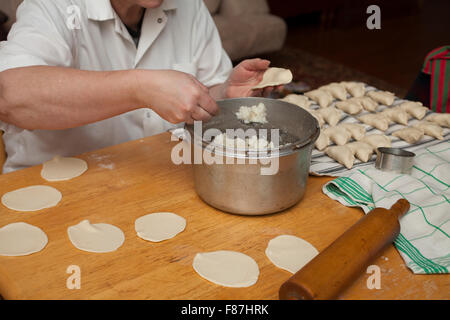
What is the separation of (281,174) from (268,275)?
22cm

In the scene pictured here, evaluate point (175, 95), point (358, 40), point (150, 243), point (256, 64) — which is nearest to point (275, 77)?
point (256, 64)

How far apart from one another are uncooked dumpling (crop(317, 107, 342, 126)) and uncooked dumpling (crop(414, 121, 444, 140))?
0.28m

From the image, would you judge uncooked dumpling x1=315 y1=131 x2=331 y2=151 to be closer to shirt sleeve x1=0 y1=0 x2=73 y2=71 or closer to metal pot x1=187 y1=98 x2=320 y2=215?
metal pot x1=187 y1=98 x2=320 y2=215

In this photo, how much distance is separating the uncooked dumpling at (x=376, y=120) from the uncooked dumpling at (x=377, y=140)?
10 cm

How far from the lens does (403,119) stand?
1614mm

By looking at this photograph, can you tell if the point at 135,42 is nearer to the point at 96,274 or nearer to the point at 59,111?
the point at 59,111

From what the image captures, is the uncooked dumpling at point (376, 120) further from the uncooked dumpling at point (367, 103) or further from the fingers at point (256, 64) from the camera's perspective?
the fingers at point (256, 64)

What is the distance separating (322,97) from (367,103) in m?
0.18

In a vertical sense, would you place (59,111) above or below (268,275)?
above

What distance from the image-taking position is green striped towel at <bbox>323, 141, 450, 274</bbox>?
3.09 feet

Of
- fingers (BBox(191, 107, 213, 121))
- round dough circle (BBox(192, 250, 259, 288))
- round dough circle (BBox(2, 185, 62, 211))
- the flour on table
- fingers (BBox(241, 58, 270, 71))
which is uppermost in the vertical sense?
fingers (BBox(241, 58, 270, 71))

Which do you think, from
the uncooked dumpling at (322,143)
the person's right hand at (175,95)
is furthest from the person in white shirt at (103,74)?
the uncooked dumpling at (322,143)

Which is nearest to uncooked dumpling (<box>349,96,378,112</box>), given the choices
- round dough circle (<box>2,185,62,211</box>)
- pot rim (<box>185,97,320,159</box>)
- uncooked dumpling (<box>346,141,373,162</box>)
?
uncooked dumpling (<box>346,141,373,162</box>)
